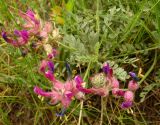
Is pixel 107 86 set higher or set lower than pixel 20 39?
lower

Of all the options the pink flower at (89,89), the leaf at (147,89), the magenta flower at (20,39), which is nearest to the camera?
the pink flower at (89,89)

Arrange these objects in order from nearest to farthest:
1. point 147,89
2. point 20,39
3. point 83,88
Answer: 1. point 83,88
2. point 20,39
3. point 147,89

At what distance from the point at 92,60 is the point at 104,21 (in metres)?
0.29

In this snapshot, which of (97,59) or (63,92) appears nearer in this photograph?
(63,92)

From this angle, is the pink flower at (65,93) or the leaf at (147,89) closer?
the pink flower at (65,93)

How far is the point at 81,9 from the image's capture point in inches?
92.3

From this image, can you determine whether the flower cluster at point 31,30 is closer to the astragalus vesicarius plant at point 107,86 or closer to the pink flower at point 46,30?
the pink flower at point 46,30

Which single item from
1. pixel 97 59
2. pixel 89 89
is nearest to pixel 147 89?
pixel 97 59

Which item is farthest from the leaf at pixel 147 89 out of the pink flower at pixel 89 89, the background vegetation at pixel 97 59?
the pink flower at pixel 89 89

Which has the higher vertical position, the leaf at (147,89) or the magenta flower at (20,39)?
the magenta flower at (20,39)

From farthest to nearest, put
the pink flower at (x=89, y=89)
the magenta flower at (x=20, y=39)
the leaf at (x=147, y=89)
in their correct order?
the leaf at (x=147, y=89), the magenta flower at (x=20, y=39), the pink flower at (x=89, y=89)

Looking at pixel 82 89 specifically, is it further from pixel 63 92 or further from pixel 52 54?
pixel 52 54

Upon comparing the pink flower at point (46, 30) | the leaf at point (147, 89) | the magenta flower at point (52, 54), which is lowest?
the leaf at point (147, 89)

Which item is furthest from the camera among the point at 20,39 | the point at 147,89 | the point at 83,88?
the point at 147,89
